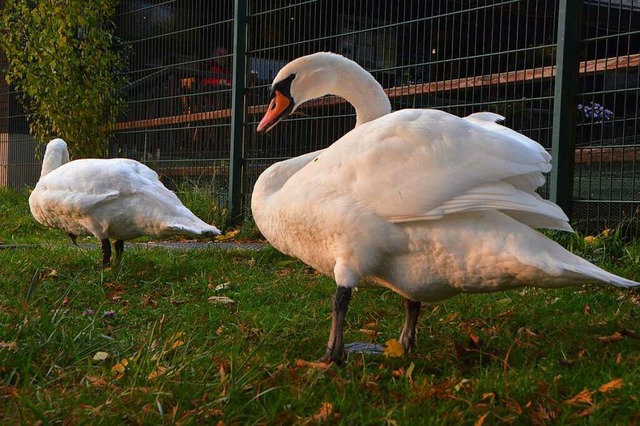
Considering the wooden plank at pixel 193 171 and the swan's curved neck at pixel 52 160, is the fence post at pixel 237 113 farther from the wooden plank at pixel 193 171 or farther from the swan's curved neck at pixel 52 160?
the swan's curved neck at pixel 52 160

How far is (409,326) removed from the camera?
10.6 feet

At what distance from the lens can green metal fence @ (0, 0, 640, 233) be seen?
5.36 m

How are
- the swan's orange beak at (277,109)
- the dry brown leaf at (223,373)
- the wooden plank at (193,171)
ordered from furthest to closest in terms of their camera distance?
1. the wooden plank at (193,171)
2. the swan's orange beak at (277,109)
3. the dry brown leaf at (223,373)

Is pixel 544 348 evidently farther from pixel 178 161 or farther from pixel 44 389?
pixel 178 161

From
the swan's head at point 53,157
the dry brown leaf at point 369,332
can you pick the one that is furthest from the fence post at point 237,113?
the dry brown leaf at point 369,332

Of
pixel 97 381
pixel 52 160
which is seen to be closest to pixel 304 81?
pixel 97 381

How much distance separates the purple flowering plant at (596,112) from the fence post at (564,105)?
0.56ft

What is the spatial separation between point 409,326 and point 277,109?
121 centimetres

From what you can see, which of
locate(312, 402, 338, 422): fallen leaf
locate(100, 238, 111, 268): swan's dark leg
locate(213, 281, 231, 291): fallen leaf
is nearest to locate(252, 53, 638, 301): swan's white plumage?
locate(312, 402, 338, 422): fallen leaf

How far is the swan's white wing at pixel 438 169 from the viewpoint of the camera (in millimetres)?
2672

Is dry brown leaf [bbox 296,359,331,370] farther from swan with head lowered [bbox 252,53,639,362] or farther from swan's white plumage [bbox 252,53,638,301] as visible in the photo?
Result: swan's white plumage [bbox 252,53,638,301]

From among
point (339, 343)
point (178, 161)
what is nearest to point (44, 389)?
point (339, 343)

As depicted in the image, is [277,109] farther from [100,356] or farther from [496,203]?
[100,356]

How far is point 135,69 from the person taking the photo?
10.1 m
